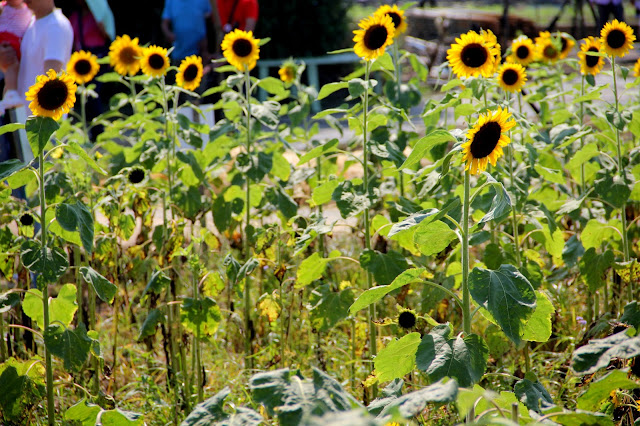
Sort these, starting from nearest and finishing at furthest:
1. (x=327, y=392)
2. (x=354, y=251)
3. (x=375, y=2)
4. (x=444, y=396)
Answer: (x=444, y=396) < (x=327, y=392) < (x=354, y=251) < (x=375, y=2)

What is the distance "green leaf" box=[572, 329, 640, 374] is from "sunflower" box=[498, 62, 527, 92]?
1572 mm

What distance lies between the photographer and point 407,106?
11.5 ft

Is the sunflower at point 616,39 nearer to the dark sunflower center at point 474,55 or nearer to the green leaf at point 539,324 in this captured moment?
the dark sunflower center at point 474,55

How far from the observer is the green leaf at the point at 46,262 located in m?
2.41

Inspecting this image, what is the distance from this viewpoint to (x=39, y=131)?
94.3 inches

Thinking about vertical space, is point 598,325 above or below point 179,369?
above

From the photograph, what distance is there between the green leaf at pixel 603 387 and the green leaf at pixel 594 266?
1123mm

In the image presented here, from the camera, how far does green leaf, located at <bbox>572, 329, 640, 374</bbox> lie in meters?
1.64

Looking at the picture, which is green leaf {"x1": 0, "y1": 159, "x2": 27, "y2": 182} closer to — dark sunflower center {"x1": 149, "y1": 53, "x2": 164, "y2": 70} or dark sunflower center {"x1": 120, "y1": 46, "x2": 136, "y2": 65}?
dark sunflower center {"x1": 149, "y1": 53, "x2": 164, "y2": 70}

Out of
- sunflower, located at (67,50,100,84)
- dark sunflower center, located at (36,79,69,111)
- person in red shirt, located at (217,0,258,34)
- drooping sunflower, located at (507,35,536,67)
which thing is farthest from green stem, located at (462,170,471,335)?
person in red shirt, located at (217,0,258,34)

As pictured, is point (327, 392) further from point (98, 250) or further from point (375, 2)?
point (375, 2)

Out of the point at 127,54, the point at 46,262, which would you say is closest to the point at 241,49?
the point at 127,54

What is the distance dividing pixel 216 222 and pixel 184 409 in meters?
0.76

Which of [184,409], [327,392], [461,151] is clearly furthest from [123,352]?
[327,392]
